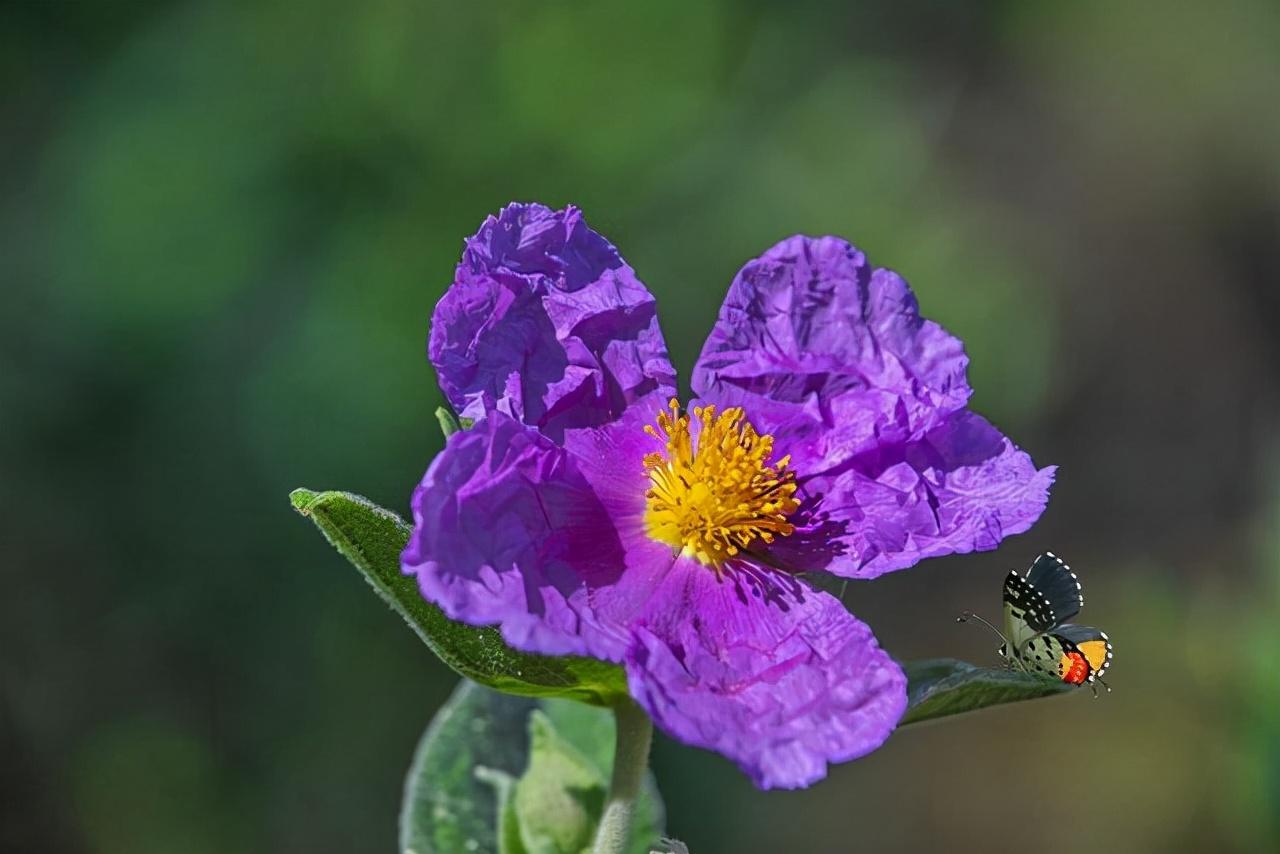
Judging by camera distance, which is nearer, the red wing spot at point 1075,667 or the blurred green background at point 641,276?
the red wing spot at point 1075,667

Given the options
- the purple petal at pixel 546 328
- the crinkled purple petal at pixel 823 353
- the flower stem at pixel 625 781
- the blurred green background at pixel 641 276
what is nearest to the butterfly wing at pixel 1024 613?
the crinkled purple petal at pixel 823 353

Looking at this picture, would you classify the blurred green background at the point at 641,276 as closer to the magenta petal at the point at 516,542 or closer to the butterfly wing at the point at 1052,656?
the magenta petal at the point at 516,542

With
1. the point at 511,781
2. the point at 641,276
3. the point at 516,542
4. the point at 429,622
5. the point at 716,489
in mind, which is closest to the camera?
the point at 429,622

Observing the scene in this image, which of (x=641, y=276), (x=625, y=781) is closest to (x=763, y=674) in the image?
(x=625, y=781)

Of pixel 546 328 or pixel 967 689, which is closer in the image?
pixel 967 689

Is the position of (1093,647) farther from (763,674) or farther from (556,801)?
(556,801)

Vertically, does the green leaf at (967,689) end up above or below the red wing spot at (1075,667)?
below

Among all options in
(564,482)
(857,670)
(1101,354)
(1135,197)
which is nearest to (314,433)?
(564,482)
